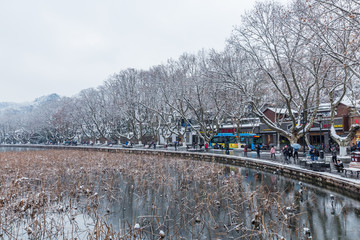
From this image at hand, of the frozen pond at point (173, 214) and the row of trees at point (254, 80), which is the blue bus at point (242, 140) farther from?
the frozen pond at point (173, 214)

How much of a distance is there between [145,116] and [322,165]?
1427 inches

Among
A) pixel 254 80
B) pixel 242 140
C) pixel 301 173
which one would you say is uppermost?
pixel 254 80

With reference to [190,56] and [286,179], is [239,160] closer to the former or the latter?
[286,179]

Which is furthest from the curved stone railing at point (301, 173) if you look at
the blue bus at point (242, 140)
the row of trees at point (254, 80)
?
the blue bus at point (242, 140)

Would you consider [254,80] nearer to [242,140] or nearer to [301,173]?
[301,173]

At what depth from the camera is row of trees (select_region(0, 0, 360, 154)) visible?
44.8 ft

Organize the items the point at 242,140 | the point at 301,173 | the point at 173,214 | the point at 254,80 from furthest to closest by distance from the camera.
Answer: the point at 242,140, the point at 254,80, the point at 301,173, the point at 173,214

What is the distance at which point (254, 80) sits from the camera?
26750 millimetres

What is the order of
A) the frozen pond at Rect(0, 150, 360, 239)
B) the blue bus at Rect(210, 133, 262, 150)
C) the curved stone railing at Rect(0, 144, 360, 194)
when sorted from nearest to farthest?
the frozen pond at Rect(0, 150, 360, 239) → the curved stone railing at Rect(0, 144, 360, 194) → the blue bus at Rect(210, 133, 262, 150)

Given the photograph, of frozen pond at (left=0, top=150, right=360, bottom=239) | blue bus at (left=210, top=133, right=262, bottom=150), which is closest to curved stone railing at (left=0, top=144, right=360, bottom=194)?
frozen pond at (left=0, top=150, right=360, bottom=239)

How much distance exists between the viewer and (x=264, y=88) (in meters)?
31.5

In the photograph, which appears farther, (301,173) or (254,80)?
(254,80)

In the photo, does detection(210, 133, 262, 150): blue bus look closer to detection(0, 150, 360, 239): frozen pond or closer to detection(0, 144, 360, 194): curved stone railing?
detection(0, 144, 360, 194): curved stone railing

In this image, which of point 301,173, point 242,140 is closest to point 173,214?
point 301,173
